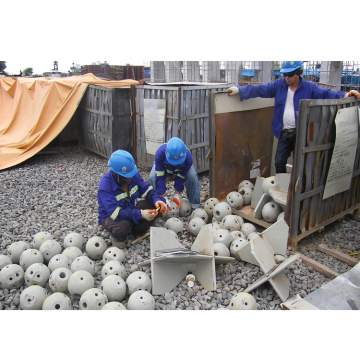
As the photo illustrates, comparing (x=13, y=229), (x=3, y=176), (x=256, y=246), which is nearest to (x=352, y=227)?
(x=256, y=246)

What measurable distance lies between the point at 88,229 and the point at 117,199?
1.03 m

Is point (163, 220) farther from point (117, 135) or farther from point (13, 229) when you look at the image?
point (117, 135)

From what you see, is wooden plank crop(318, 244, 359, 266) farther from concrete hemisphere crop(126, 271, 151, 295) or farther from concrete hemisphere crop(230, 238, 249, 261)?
concrete hemisphere crop(126, 271, 151, 295)

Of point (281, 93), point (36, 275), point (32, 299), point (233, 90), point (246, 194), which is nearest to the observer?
point (32, 299)

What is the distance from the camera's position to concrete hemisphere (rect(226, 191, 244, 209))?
18.0 feet

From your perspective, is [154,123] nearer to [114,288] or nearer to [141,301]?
[114,288]

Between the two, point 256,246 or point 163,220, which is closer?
point 256,246

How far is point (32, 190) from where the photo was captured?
7184 mm

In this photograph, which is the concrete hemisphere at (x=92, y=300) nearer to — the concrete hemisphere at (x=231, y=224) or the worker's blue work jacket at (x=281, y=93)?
the concrete hemisphere at (x=231, y=224)

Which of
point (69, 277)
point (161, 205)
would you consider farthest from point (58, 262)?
point (161, 205)

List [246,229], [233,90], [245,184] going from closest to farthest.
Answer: [246,229] < [233,90] < [245,184]

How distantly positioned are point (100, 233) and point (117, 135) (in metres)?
4.34

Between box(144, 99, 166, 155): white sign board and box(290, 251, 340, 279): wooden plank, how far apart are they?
4539 mm

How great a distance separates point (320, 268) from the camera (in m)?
4.17
